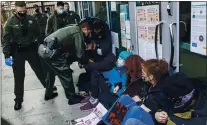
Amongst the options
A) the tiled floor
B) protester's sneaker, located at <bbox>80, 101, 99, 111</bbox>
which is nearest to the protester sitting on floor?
protester's sneaker, located at <bbox>80, 101, 99, 111</bbox>

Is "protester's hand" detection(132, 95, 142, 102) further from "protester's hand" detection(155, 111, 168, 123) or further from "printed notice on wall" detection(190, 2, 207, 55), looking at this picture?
"printed notice on wall" detection(190, 2, 207, 55)

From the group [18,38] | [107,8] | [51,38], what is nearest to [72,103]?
[51,38]

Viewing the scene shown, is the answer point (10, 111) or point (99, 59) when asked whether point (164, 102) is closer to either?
point (99, 59)

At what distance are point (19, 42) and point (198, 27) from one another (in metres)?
2.49

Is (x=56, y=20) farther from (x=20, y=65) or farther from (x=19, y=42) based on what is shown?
(x=20, y=65)

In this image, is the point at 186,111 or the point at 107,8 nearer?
the point at 186,111

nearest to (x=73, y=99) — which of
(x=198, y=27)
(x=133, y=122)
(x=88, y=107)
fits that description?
(x=88, y=107)

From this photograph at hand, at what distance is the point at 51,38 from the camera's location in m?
3.36

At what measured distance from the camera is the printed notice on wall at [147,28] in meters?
2.59

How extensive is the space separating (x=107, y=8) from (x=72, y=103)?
1.78 m

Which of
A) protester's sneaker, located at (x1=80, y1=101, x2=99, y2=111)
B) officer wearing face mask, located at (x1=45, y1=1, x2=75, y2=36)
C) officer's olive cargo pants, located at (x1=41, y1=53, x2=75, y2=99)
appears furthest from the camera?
officer wearing face mask, located at (x1=45, y1=1, x2=75, y2=36)

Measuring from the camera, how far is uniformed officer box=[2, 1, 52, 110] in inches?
133

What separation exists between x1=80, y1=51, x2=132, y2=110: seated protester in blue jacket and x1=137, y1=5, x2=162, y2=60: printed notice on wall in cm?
22

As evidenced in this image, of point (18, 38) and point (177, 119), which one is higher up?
point (18, 38)
